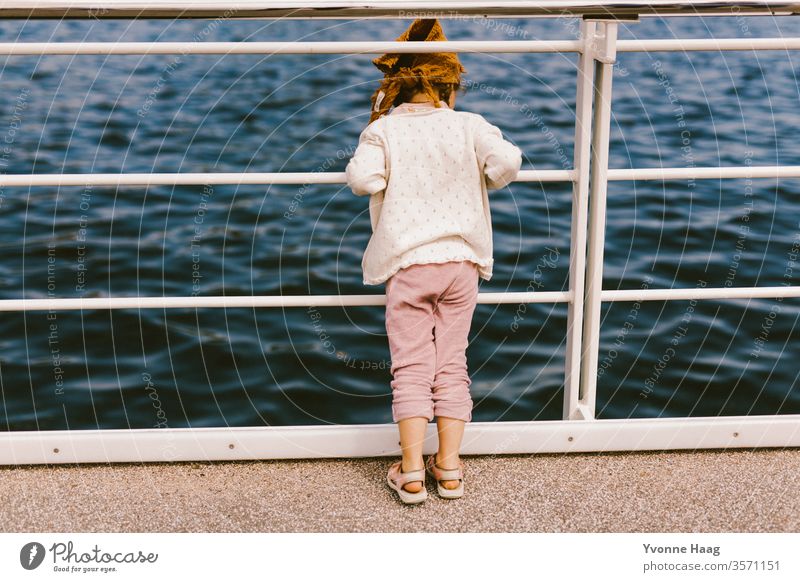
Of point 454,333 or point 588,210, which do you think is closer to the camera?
point 454,333

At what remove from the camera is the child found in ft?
6.94

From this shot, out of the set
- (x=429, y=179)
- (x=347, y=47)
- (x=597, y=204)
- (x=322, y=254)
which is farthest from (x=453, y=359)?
(x=322, y=254)

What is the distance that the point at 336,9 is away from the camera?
203 centimetres

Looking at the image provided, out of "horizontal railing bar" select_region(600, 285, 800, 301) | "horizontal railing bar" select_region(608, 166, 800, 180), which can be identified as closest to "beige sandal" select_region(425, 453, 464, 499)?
"horizontal railing bar" select_region(600, 285, 800, 301)

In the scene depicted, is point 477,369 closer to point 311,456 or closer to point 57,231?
point 311,456

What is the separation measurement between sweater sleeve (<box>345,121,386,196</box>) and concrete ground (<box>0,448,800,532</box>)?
62 centimetres

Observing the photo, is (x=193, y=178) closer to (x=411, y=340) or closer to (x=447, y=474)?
(x=411, y=340)

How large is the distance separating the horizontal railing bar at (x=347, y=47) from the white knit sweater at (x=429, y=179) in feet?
0.46

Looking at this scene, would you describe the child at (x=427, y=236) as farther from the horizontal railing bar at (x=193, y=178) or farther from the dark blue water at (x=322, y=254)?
the dark blue water at (x=322, y=254)

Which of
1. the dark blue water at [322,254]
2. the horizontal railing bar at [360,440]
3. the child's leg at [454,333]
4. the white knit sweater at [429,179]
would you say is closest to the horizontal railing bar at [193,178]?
the white knit sweater at [429,179]

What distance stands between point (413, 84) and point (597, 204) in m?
0.50

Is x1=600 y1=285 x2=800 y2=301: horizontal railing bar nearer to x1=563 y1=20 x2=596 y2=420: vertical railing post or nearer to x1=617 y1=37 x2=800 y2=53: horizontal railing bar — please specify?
x1=563 y1=20 x2=596 y2=420: vertical railing post

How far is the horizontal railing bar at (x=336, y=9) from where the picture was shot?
202 centimetres

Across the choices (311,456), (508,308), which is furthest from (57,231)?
(311,456)
